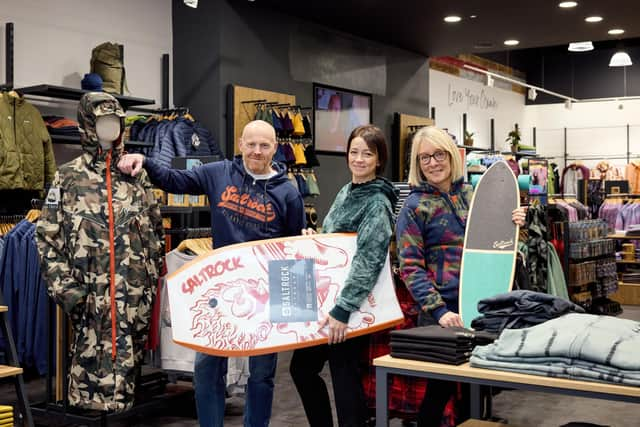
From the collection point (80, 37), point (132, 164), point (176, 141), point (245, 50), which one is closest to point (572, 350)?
point (132, 164)

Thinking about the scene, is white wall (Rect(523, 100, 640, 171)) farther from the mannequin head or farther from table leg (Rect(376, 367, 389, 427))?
table leg (Rect(376, 367, 389, 427))

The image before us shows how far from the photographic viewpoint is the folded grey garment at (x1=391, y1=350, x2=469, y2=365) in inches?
83.5

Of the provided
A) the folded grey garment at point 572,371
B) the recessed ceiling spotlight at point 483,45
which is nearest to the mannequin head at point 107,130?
the folded grey garment at point 572,371

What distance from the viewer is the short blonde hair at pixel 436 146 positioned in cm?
282

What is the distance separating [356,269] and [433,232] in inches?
12.4

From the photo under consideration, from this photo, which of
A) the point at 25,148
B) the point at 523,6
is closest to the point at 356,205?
the point at 25,148

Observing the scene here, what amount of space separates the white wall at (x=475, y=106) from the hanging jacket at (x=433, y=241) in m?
9.95

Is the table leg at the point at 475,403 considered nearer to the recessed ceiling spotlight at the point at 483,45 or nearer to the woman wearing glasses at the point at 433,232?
the woman wearing glasses at the point at 433,232

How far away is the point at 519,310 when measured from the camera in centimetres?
222

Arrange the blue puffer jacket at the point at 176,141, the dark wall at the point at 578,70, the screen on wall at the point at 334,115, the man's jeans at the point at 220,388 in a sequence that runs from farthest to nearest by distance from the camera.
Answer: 1. the dark wall at the point at 578,70
2. the screen on wall at the point at 334,115
3. the blue puffer jacket at the point at 176,141
4. the man's jeans at the point at 220,388

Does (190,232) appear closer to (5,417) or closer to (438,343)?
(5,417)

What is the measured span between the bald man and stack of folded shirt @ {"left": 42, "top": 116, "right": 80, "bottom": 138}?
2826 millimetres

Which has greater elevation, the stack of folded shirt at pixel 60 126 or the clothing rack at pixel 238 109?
the clothing rack at pixel 238 109

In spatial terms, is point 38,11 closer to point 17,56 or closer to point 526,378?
point 17,56
